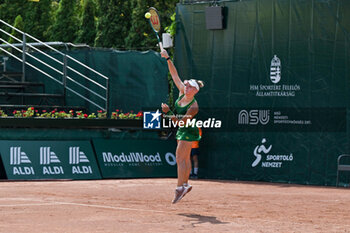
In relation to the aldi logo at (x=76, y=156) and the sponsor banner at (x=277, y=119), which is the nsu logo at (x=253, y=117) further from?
the aldi logo at (x=76, y=156)

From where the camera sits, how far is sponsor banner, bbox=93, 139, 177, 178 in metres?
17.9

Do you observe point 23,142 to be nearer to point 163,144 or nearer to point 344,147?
point 163,144

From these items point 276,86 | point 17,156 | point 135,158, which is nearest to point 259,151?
point 276,86

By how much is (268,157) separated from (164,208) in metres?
7.45

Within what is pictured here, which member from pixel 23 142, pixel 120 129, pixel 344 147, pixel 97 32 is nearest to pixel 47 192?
pixel 23 142

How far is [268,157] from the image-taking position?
58.4 feet

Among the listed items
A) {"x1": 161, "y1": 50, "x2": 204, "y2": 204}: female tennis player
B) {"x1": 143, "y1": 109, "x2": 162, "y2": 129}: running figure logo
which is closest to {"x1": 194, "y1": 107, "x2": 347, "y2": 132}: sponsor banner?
{"x1": 143, "y1": 109, "x2": 162, "y2": 129}: running figure logo

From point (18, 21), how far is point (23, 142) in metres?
15.6

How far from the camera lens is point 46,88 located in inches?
850

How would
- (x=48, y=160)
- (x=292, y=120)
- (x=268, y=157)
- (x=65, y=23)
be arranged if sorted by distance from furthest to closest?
(x=65, y=23) → (x=268, y=157) → (x=292, y=120) → (x=48, y=160)

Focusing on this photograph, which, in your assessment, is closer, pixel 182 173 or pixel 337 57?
pixel 182 173

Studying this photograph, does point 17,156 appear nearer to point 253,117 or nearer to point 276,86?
point 253,117

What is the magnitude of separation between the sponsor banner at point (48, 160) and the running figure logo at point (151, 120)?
6.04 ft

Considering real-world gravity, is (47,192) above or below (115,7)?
below
